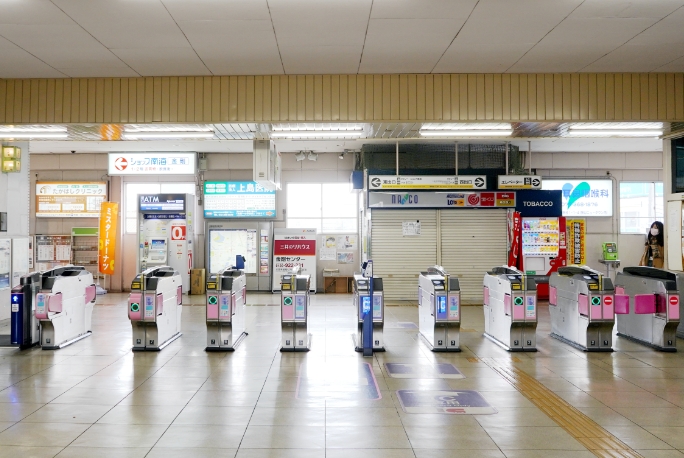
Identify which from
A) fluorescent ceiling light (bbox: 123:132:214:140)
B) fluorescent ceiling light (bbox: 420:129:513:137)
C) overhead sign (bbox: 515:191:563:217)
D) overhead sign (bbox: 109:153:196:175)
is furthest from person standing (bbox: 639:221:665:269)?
overhead sign (bbox: 109:153:196:175)

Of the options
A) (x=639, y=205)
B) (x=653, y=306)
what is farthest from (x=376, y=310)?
(x=639, y=205)

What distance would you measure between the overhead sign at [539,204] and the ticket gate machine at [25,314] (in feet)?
32.9

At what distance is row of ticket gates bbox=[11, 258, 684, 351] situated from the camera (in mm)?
7383

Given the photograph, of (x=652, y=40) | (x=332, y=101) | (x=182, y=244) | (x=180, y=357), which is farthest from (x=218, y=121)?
(x=182, y=244)

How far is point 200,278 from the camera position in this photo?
13859mm

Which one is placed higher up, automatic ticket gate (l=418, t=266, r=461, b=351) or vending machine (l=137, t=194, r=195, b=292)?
vending machine (l=137, t=194, r=195, b=292)

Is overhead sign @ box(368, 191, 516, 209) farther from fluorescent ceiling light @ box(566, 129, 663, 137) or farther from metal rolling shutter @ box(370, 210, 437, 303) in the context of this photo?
fluorescent ceiling light @ box(566, 129, 663, 137)

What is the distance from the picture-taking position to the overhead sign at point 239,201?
1410 cm

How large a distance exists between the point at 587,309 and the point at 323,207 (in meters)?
Answer: 8.30

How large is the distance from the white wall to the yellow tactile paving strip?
908cm

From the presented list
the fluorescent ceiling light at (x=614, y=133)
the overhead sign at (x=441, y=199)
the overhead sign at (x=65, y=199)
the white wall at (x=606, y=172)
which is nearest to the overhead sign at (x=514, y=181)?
the overhead sign at (x=441, y=199)

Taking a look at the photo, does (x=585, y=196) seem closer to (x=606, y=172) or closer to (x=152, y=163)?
(x=606, y=172)

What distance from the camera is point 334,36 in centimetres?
582

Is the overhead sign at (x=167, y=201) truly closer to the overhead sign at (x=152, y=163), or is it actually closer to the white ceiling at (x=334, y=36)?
the overhead sign at (x=152, y=163)
